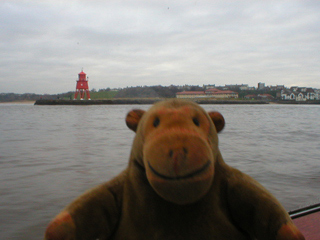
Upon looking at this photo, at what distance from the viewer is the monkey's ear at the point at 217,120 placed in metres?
1.35

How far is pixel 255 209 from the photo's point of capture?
3.95ft

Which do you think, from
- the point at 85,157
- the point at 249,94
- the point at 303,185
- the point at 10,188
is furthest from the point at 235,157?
the point at 249,94

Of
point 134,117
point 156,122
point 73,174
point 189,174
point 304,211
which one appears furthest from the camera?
point 73,174

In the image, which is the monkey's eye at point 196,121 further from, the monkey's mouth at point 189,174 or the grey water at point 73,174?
the grey water at point 73,174

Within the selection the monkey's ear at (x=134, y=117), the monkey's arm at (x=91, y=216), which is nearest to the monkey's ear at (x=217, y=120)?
the monkey's ear at (x=134, y=117)

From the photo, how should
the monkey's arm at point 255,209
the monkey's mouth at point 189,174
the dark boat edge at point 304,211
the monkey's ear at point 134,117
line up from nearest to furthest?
the monkey's mouth at point 189,174, the monkey's arm at point 255,209, the monkey's ear at point 134,117, the dark boat edge at point 304,211

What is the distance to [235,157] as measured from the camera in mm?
6316

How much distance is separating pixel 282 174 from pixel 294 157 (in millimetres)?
1852

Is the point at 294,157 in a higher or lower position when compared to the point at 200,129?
lower

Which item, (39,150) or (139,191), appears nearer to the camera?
(139,191)

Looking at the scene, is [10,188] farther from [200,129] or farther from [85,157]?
[200,129]

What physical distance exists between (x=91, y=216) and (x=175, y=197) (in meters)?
0.37

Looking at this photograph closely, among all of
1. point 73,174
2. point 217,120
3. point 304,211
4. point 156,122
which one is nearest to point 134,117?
point 156,122

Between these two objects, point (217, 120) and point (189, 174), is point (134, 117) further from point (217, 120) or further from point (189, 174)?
point (189, 174)
